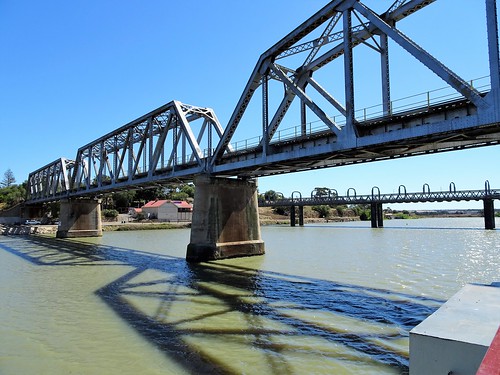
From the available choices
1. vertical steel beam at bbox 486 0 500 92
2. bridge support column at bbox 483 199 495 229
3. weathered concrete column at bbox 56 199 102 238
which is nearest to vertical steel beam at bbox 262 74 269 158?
vertical steel beam at bbox 486 0 500 92

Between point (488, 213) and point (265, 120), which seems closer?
point (265, 120)

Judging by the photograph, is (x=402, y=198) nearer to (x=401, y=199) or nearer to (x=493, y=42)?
(x=401, y=199)

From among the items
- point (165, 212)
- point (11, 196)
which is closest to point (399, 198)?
point (165, 212)

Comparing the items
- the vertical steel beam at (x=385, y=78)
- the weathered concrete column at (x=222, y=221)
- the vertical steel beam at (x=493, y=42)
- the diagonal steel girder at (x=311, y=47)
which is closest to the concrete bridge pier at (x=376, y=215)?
the weathered concrete column at (x=222, y=221)

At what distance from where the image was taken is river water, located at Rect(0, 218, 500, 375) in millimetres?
9263

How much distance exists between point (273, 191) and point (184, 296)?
168 meters

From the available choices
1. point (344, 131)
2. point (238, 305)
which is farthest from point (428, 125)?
point (238, 305)

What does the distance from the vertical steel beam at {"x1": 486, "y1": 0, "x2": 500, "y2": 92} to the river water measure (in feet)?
27.1

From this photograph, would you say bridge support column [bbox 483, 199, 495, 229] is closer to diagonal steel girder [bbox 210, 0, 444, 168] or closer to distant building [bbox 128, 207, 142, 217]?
diagonal steel girder [bbox 210, 0, 444, 168]

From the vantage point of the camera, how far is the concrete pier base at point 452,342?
3791 millimetres

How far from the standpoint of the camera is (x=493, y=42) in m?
12.5

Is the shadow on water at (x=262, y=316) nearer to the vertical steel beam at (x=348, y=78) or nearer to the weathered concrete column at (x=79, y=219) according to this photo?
the vertical steel beam at (x=348, y=78)

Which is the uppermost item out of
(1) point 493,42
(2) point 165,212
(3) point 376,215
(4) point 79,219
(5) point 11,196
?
(5) point 11,196

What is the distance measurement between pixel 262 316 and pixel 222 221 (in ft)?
52.3
